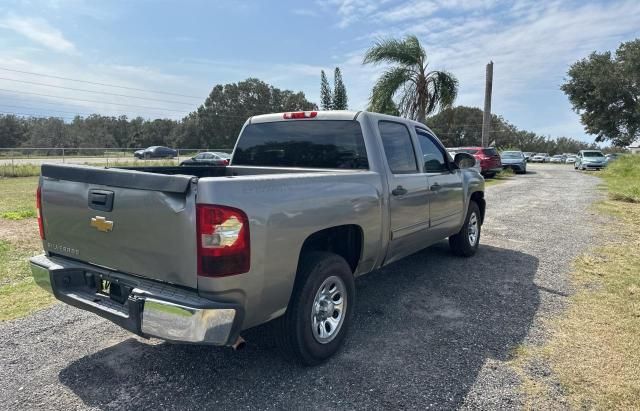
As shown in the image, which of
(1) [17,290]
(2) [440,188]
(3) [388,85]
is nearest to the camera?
(1) [17,290]

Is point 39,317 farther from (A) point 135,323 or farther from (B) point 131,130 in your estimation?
(B) point 131,130

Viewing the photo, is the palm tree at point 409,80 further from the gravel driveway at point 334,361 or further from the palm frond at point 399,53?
the gravel driveway at point 334,361

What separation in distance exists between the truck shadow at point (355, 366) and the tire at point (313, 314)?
0.14m

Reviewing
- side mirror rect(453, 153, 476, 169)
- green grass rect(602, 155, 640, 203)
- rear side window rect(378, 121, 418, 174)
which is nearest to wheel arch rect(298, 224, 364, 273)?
rear side window rect(378, 121, 418, 174)

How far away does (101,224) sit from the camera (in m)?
2.87

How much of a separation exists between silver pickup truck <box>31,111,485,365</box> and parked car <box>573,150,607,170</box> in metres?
34.3

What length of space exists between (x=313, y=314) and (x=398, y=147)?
2.05 meters

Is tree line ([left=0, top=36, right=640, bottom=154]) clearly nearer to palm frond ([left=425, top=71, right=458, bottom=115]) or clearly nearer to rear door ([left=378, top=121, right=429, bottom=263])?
palm frond ([left=425, top=71, right=458, bottom=115])

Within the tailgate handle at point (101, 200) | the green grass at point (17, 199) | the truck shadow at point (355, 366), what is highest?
the tailgate handle at point (101, 200)

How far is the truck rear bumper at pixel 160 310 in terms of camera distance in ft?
8.06

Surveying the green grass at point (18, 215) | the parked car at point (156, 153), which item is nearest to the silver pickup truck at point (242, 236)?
the green grass at point (18, 215)

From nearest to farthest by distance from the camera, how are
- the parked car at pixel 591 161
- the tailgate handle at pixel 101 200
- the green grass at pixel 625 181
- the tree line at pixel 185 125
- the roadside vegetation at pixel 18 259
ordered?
the tailgate handle at pixel 101 200, the roadside vegetation at pixel 18 259, the green grass at pixel 625 181, the parked car at pixel 591 161, the tree line at pixel 185 125

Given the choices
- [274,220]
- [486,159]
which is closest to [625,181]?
[486,159]

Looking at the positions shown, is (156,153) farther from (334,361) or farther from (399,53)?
(334,361)
